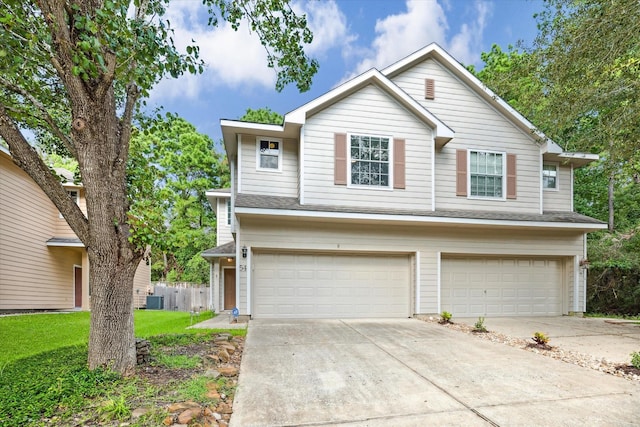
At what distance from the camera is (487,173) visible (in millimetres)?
10508

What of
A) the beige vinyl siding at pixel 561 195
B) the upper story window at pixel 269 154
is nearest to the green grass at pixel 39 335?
the upper story window at pixel 269 154

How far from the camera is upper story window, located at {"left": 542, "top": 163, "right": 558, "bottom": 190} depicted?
11.2 m

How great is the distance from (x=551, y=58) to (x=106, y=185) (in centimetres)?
851

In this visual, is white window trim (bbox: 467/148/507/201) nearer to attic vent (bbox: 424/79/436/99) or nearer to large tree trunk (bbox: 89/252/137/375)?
attic vent (bbox: 424/79/436/99)

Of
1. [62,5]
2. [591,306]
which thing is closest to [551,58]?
[62,5]

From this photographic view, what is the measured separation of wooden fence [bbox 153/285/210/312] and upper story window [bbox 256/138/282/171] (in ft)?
30.7

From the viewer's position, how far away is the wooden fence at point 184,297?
16.5 meters

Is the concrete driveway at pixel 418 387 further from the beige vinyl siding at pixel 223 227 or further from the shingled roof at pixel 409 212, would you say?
the beige vinyl siding at pixel 223 227

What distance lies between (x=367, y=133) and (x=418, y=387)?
7.02 metres

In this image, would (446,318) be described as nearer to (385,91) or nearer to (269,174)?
(269,174)

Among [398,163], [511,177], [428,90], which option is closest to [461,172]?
[511,177]

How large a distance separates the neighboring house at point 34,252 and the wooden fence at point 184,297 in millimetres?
3846

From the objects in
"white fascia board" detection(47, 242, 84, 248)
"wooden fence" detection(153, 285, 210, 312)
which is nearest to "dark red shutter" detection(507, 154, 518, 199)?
"wooden fence" detection(153, 285, 210, 312)

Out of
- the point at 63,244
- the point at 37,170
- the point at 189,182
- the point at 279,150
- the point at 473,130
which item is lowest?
the point at 63,244
